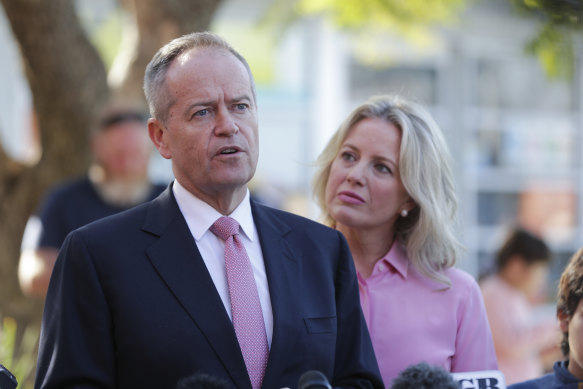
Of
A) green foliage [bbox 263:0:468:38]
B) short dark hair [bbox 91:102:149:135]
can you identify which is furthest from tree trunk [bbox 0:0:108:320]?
green foliage [bbox 263:0:468:38]

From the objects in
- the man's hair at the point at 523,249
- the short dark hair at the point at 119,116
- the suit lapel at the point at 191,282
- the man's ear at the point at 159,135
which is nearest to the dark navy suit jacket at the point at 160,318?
the suit lapel at the point at 191,282

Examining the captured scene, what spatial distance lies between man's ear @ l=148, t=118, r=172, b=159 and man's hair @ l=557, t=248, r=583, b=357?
1.53 m

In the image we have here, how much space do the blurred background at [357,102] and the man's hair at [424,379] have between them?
4.51 m

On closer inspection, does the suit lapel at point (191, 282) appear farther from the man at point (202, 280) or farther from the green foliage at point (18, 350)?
the green foliage at point (18, 350)

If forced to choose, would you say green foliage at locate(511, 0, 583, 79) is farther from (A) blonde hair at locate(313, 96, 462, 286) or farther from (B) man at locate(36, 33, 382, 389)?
(B) man at locate(36, 33, 382, 389)

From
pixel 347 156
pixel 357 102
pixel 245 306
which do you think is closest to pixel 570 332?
pixel 347 156

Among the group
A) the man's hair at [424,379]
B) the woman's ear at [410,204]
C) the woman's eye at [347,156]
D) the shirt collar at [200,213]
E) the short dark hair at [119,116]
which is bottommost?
the man's hair at [424,379]

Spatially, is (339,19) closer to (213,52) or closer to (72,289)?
(213,52)

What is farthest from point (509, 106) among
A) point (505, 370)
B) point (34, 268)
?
point (34, 268)

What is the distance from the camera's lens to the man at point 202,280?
6.99ft

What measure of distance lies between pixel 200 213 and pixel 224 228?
83mm

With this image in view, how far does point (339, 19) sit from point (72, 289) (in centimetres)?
514

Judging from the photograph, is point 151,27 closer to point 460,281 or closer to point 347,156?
point 347,156

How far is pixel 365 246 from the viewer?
3.22 metres
